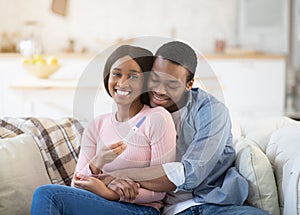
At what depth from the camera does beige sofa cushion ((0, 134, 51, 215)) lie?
6.38 ft

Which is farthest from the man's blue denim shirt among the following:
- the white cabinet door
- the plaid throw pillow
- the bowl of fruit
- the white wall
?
the white wall

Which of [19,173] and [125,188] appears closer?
[125,188]

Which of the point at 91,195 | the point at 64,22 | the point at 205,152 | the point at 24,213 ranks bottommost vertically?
the point at 24,213

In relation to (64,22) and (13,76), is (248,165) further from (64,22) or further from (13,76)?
(64,22)

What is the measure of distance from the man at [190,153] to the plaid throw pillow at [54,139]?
45 centimetres

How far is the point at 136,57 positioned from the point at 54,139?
2.05 ft

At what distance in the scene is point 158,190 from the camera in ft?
6.04

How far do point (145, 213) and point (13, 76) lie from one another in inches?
140

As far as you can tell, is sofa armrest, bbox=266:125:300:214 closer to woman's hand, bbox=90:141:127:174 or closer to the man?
the man

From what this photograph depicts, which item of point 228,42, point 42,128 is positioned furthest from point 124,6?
point 42,128

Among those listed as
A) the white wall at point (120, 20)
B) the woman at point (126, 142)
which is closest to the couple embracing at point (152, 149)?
the woman at point (126, 142)

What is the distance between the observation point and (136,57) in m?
1.81

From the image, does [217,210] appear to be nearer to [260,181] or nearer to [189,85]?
[260,181]

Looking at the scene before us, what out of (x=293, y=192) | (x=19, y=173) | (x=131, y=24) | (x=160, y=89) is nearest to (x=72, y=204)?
(x=19, y=173)
